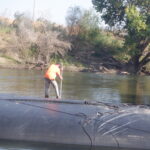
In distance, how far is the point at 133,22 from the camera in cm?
4456

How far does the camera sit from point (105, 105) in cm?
1209

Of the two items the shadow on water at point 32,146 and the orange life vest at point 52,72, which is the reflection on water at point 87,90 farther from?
the shadow on water at point 32,146

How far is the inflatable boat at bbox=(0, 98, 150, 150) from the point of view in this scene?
33.3 ft

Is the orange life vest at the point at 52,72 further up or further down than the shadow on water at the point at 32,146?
further up

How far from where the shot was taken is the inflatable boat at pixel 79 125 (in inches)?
399

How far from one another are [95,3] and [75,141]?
41.5m

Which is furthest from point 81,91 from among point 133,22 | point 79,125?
point 133,22

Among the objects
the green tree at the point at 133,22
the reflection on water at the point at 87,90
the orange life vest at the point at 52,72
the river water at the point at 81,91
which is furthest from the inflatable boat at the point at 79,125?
the green tree at the point at 133,22

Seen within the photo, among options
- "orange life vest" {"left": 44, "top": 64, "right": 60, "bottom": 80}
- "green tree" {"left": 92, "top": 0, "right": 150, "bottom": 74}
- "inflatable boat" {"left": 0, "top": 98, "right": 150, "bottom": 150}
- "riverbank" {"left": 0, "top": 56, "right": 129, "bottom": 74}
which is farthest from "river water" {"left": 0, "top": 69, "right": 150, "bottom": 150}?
"riverbank" {"left": 0, "top": 56, "right": 129, "bottom": 74}

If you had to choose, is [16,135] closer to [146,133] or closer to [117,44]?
[146,133]

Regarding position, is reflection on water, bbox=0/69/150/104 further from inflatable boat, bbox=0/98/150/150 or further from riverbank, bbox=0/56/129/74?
riverbank, bbox=0/56/129/74

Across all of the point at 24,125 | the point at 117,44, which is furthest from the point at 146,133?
the point at 117,44

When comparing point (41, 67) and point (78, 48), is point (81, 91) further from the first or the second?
point (78, 48)

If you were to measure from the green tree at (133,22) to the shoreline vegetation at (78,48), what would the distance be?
124mm
